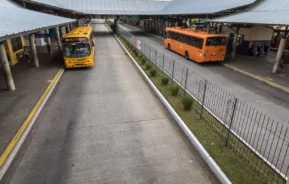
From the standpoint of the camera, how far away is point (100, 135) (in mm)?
8062

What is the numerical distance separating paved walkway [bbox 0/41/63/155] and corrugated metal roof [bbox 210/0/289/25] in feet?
52.1

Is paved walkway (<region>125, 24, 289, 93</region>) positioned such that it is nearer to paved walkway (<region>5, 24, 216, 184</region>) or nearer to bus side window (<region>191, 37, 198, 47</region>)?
bus side window (<region>191, 37, 198, 47</region>)

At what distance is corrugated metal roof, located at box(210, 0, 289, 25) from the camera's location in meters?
15.0

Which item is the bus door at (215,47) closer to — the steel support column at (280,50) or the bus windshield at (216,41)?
the bus windshield at (216,41)

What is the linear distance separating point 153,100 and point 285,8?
1508 centimetres

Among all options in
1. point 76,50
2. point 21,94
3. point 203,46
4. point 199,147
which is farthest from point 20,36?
point 199,147

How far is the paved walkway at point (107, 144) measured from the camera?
19.8ft

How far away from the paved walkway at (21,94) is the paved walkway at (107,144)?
2.63ft

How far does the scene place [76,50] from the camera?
16781 mm

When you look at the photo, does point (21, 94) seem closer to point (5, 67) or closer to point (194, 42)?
point (5, 67)

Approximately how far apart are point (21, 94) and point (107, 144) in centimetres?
704

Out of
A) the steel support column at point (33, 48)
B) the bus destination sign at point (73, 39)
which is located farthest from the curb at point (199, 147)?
the steel support column at point (33, 48)

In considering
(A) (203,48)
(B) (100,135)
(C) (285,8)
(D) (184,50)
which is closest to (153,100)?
(B) (100,135)

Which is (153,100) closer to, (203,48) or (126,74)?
(126,74)
